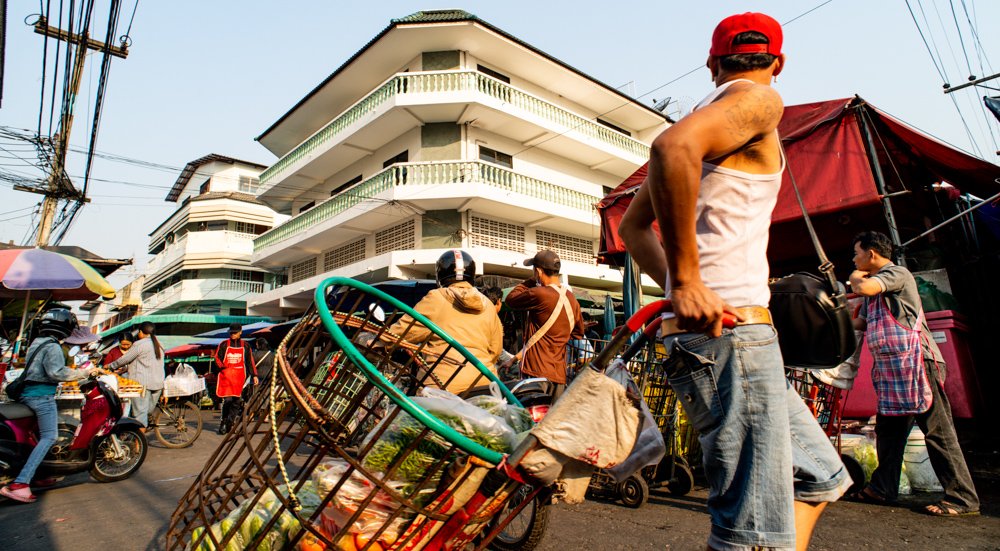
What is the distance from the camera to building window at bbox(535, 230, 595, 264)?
57.4ft

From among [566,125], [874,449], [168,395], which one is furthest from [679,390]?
[566,125]

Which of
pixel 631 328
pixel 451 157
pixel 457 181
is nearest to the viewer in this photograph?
pixel 631 328

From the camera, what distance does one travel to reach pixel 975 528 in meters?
2.86

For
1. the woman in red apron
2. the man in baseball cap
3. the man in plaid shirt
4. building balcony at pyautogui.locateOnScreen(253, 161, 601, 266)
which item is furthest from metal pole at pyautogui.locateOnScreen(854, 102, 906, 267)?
building balcony at pyautogui.locateOnScreen(253, 161, 601, 266)

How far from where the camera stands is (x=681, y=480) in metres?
3.79

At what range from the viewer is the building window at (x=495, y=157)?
669 inches

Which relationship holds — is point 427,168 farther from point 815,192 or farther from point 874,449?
point 874,449

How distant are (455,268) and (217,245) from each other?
29.4 m

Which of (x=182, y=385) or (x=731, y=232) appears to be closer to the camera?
(x=731, y=232)

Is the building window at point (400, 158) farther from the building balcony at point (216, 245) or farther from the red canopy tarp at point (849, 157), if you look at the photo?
the building balcony at point (216, 245)

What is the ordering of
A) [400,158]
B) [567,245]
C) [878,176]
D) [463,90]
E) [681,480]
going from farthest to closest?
[567,245] < [400,158] < [463,90] < [878,176] < [681,480]

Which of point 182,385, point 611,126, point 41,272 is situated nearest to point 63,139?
point 41,272

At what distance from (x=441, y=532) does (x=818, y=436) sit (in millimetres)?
1039

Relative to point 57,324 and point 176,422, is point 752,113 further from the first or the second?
point 176,422
